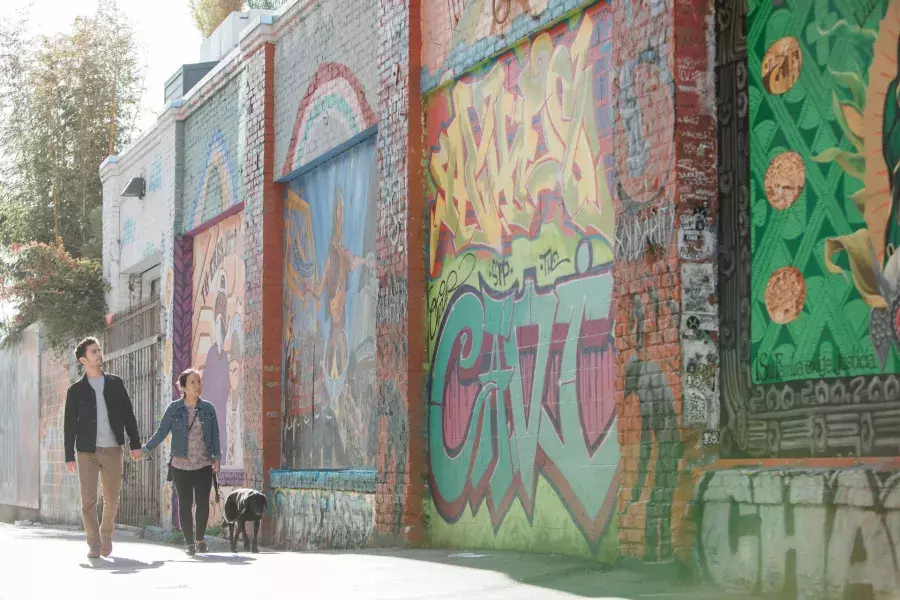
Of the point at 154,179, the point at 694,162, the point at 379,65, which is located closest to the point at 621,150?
the point at 694,162

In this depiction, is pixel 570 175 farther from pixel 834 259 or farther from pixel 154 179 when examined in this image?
pixel 154 179

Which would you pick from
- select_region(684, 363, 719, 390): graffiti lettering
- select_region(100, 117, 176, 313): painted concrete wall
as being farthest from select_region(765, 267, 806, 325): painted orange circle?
select_region(100, 117, 176, 313): painted concrete wall

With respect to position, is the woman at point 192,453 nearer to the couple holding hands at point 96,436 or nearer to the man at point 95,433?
the couple holding hands at point 96,436

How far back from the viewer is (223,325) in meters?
18.0

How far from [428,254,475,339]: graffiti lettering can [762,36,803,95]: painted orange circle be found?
3.88m

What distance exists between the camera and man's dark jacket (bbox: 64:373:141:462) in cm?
1170

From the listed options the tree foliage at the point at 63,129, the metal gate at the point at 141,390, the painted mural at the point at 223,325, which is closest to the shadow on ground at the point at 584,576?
the painted mural at the point at 223,325

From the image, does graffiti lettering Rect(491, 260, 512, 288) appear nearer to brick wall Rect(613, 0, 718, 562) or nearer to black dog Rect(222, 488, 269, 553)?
brick wall Rect(613, 0, 718, 562)

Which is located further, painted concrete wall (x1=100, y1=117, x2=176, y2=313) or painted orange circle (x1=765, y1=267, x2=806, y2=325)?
painted concrete wall (x1=100, y1=117, x2=176, y2=313)

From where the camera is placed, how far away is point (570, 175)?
975 centimetres

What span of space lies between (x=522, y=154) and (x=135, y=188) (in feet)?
41.8

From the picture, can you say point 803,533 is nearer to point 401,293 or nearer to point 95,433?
point 401,293

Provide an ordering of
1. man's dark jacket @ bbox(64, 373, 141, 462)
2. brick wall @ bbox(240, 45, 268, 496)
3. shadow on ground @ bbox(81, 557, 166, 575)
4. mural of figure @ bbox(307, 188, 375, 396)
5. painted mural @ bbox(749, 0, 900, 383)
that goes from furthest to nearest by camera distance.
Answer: brick wall @ bbox(240, 45, 268, 496) → mural of figure @ bbox(307, 188, 375, 396) → man's dark jacket @ bbox(64, 373, 141, 462) → shadow on ground @ bbox(81, 557, 166, 575) → painted mural @ bbox(749, 0, 900, 383)

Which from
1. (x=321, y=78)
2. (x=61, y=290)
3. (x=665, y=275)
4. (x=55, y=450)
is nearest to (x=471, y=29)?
(x=321, y=78)
